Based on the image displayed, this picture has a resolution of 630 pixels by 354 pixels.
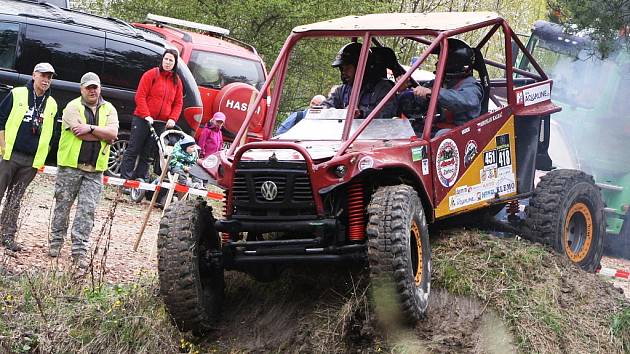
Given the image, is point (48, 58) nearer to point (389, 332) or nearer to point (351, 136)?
point (351, 136)

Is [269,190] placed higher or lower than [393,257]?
higher

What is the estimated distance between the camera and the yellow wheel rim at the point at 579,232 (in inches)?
354

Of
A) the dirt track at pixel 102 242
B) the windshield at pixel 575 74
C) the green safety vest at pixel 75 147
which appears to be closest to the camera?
the dirt track at pixel 102 242

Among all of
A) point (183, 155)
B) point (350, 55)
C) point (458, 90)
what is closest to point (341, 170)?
point (350, 55)

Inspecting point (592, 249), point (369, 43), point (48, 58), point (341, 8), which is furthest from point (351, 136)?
point (341, 8)

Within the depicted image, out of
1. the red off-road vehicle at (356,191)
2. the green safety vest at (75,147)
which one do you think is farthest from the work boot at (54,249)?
the red off-road vehicle at (356,191)

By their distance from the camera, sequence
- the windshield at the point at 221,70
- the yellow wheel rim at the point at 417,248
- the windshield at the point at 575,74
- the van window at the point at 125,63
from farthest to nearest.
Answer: the windshield at the point at 221,70, the windshield at the point at 575,74, the van window at the point at 125,63, the yellow wheel rim at the point at 417,248

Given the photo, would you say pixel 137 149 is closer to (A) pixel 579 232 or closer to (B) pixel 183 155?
(B) pixel 183 155

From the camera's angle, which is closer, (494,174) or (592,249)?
(494,174)

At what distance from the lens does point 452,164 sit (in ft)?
25.4

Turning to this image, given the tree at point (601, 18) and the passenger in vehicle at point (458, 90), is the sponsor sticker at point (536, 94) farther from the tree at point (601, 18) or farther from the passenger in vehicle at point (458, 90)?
the tree at point (601, 18)

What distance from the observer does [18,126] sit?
9047 millimetres

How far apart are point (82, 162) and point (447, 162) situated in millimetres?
3200

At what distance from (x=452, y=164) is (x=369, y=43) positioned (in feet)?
3.67
